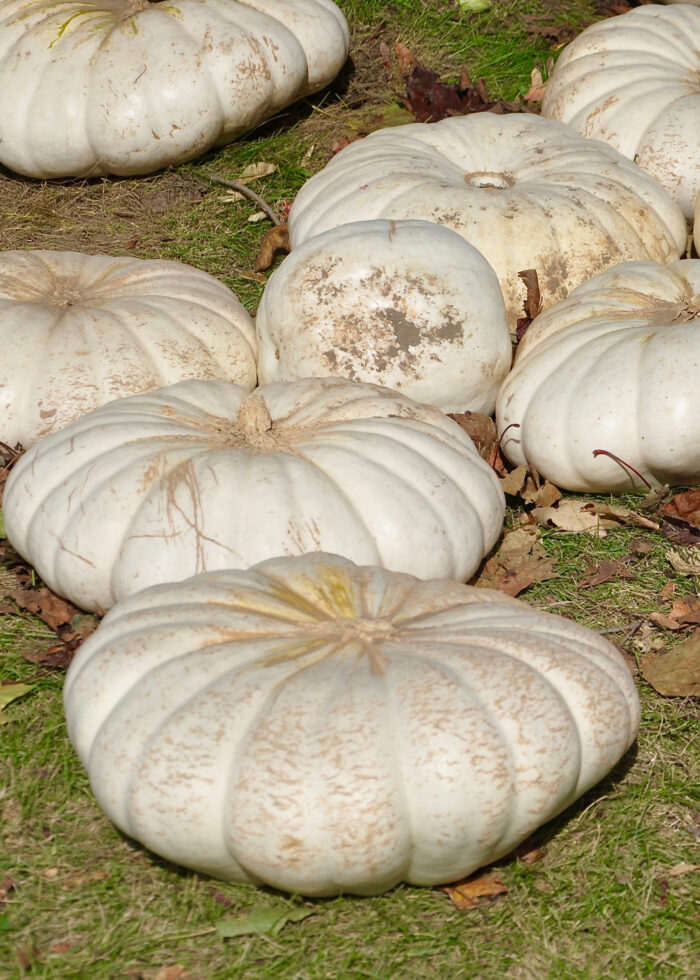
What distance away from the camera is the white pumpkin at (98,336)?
4.07 metres

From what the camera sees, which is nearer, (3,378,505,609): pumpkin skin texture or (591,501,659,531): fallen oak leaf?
(3,378,505,609): pumpkin skin texture

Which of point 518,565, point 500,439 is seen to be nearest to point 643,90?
point 500,439

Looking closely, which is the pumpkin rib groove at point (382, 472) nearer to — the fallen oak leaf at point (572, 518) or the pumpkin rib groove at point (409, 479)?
the pumpkin rib groove at point (409, 479)

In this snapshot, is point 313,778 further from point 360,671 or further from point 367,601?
point 367,601

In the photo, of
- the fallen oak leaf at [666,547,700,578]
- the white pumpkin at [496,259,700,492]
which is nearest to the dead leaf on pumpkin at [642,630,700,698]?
the fallen oak leaf at [666,547,700,578]

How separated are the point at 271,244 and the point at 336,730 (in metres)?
3.39

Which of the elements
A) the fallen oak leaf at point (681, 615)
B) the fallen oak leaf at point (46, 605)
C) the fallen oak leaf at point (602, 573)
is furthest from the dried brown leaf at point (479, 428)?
the fallen oak leaf at point (46, 605)

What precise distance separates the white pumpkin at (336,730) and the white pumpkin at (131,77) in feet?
11.1

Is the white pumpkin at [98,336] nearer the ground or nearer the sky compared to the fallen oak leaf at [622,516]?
nearer the sky

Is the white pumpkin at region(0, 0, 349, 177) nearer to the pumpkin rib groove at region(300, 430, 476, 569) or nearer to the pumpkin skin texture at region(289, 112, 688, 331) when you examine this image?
the pumpkin skin texture at region(289, 112, 688, 331)

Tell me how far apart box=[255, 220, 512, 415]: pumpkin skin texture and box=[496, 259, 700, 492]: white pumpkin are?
0.24 m

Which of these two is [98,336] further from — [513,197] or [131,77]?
[131,77]

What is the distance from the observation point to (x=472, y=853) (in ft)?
8.84

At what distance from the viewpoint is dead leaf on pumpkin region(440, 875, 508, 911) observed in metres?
2.83
